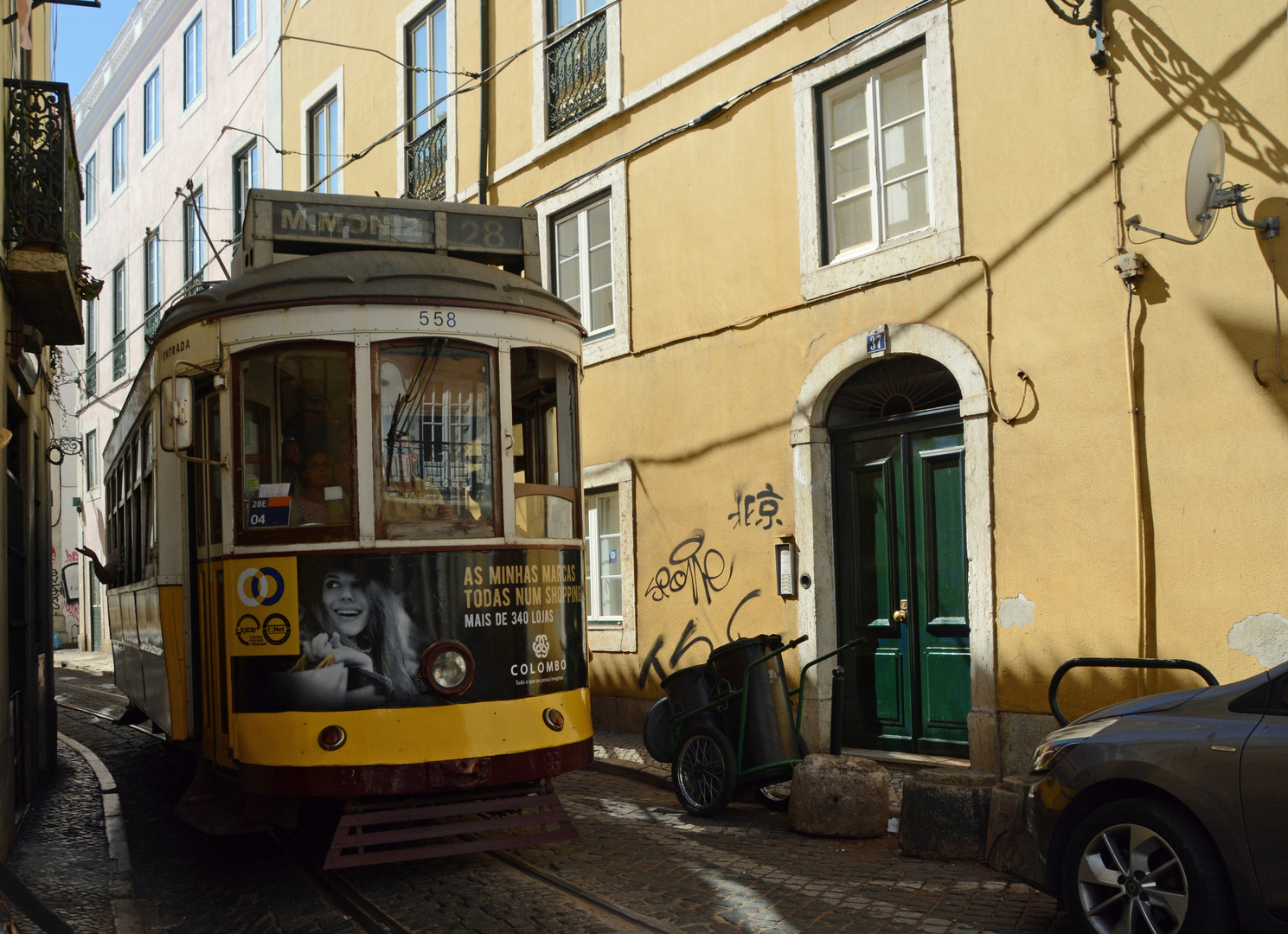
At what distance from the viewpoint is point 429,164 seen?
614 inches

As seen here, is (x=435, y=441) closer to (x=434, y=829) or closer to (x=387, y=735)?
(x=387, y=735)

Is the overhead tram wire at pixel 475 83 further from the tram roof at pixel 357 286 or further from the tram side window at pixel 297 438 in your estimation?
the tram side window at pixel 297 438

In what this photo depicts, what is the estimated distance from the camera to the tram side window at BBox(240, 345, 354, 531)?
5.97m

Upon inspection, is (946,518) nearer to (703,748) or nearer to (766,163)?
(703,748)

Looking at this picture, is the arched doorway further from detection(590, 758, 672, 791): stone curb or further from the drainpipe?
the drainpipe

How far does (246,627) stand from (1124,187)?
5.80 meters

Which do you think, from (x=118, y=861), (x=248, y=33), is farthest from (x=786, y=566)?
(x=248, y=33)

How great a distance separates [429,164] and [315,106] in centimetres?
448

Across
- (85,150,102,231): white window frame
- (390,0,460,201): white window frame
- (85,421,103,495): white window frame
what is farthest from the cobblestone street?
(85,150,102,231): white window frame

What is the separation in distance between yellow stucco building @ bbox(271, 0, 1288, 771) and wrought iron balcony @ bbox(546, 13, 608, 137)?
4cm

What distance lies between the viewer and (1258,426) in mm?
6871

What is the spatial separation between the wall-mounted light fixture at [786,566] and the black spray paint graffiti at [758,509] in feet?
0.72

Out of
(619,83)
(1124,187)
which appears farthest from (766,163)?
(1124,187)

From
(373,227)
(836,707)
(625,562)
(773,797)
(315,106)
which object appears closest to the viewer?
(373,227)
